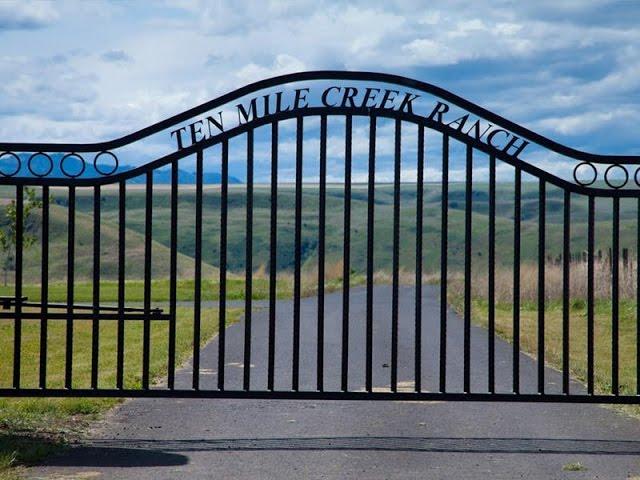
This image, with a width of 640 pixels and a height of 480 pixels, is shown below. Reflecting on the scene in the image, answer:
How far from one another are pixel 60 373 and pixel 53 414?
14.1 ft

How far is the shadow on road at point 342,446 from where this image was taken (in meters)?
7.88

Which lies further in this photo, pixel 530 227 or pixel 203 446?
pixel 530 227

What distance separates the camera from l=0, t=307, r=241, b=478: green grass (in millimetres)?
8195

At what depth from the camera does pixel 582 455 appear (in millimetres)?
7980

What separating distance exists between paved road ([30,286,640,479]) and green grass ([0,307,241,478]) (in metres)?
0.30

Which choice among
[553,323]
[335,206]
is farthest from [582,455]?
[335,206]

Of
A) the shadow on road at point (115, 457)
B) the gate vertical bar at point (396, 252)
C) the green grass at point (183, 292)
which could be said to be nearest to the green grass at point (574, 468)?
the gate vertical bar at point (396, 252)

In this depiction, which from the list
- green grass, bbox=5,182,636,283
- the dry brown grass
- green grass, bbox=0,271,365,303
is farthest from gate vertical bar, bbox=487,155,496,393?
green grass, bbox=5,182,636,283

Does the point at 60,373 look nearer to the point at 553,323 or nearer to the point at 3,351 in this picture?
the point at 3,351

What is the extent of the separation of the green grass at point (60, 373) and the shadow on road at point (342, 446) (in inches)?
18.4

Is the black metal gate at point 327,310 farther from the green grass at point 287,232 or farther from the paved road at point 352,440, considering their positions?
the green grass at point 287,232

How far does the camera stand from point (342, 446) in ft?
26.8

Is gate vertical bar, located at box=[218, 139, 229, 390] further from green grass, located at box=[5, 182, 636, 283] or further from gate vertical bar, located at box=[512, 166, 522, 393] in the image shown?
green grass, located at box=[5, 182, 636, 283]

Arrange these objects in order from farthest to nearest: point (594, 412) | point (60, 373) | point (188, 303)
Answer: point (188, 303)
point (60, 373)
point (594, 412)
